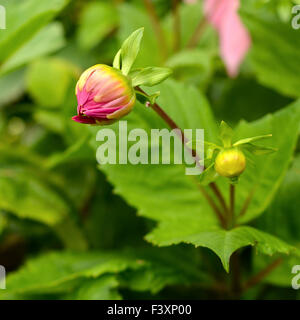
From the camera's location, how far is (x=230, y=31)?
0.71m

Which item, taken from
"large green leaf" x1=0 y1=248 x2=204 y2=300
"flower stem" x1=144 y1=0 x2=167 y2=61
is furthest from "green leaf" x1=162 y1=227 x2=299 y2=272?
"flower stem" x1=144 y1=0 x2=167 y2=61

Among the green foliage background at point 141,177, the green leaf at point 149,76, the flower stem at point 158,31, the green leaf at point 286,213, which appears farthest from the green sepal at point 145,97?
the flower stem at point 158,31

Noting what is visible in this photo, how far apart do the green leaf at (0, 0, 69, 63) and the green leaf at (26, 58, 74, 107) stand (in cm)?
19

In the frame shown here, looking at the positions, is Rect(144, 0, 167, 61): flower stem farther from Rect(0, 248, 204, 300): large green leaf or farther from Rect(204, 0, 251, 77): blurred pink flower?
Rect(0, 248, 204, 300): large green leaf

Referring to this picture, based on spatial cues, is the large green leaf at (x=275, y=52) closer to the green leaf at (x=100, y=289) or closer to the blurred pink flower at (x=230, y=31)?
the blurred pink flower at (x=230, y=31)

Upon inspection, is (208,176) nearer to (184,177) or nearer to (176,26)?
(184,177)

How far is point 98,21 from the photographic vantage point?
2.93 ft

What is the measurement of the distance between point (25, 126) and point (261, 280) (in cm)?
56

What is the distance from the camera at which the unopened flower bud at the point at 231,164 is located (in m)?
0.39

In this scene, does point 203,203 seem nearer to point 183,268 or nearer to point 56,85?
point 183,268

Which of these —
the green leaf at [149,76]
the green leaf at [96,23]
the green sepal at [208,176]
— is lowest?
the green sepal at [208,176]

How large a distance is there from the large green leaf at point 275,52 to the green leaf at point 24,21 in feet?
0.77

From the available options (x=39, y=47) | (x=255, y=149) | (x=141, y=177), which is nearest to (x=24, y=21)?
(x=39, y=47)

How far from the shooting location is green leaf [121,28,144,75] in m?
0.40
